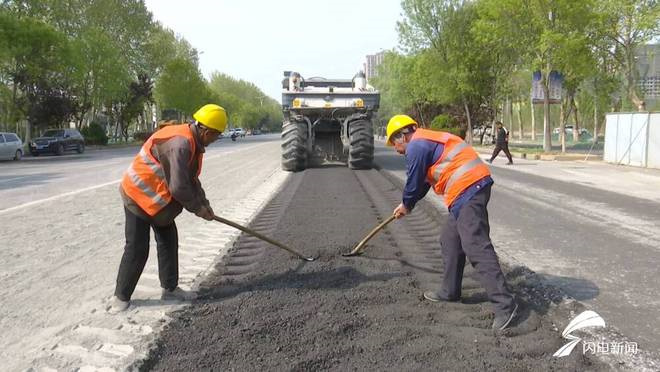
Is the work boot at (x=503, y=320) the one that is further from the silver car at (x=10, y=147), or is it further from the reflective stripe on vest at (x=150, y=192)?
the silver car at (x=10, y=147)

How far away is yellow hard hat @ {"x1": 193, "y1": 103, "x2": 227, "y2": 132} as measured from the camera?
3.91m

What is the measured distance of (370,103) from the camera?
1387 cm

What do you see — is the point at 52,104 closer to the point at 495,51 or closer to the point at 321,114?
the point at 321,114

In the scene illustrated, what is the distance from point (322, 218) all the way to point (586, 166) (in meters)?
13.5

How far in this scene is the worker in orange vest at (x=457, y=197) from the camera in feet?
12.1

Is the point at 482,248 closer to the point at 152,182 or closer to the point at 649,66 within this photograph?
the point at 152,182

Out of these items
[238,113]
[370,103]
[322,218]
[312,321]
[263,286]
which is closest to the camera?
[312,321]

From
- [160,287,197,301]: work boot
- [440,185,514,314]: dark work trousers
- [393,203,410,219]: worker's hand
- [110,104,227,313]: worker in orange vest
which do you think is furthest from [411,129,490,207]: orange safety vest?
[160,287,197,301]: work boot

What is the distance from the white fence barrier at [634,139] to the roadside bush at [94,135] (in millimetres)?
33706

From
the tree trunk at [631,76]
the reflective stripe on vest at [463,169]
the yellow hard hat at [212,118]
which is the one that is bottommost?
the reflective stripe on vest at [463,169]

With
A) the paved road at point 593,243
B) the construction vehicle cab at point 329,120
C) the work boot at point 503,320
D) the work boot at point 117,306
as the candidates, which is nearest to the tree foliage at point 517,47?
the construction vehicle cab at point 329,120

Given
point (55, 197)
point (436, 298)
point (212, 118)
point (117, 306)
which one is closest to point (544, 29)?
point (55, 197)

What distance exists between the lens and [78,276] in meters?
4.84

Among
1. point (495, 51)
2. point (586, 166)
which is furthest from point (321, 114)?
point (495, 51)
